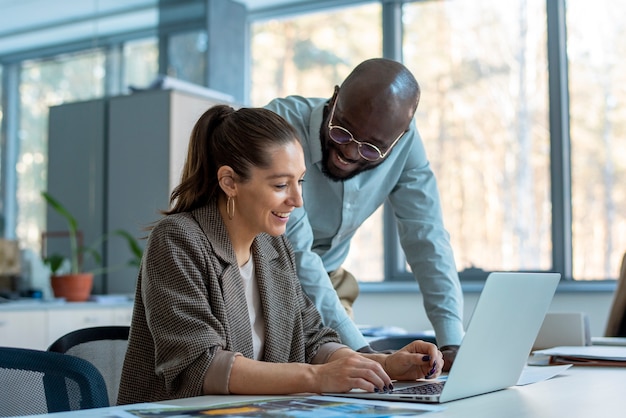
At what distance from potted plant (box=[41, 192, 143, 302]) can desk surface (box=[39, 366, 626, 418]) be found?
293 cm

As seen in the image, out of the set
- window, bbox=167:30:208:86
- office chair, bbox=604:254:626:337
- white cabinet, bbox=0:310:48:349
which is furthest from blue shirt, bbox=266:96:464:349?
window, bbox=167:30:208:86

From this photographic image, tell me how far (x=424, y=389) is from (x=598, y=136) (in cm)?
376

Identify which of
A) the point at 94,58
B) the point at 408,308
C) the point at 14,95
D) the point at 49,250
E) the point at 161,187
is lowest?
the point at 408,308

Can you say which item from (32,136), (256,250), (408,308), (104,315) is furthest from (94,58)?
(256,250)

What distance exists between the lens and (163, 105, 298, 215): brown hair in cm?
168

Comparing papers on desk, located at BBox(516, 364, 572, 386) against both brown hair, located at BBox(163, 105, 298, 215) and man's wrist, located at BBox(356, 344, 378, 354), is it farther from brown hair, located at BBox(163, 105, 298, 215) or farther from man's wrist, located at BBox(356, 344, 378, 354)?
brown hair, located at BBox(163, 105, 298, 215)

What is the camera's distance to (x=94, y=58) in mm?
4699

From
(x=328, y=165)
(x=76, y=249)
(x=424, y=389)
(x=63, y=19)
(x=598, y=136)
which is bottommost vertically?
(x=424, y=389)

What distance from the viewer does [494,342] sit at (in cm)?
142

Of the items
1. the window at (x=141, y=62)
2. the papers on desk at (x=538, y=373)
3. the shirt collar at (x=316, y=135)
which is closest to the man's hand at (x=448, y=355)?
the papers on desk at (x=538, y=373)

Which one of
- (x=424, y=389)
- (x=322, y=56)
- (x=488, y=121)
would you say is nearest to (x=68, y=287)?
(x=322, y=56)

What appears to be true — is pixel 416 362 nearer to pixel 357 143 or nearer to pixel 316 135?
pixel 357 143

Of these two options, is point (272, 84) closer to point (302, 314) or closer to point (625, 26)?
point (625, 26)

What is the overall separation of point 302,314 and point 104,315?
249 cm
